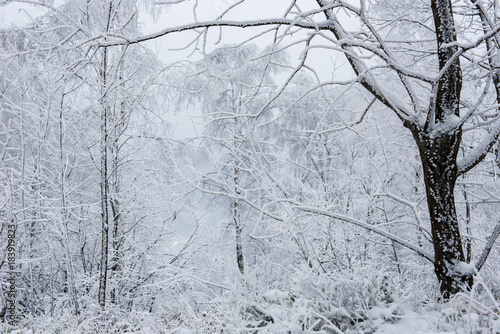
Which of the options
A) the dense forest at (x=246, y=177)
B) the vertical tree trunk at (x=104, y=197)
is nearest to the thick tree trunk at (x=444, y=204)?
the dense forest at (x=246, y=177)

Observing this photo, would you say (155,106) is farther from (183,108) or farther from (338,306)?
(338,306)

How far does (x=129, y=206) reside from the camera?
7195mm

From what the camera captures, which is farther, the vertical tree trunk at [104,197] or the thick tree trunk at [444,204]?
the vertical tree trunk at [104,197]

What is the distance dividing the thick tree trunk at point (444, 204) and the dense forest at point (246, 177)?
0.01 meters

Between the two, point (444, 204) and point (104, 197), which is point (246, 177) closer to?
point (104, 197)

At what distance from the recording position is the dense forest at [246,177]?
2.01 meters

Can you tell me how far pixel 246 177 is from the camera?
11.0 meters

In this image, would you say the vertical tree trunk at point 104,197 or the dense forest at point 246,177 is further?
the vertical tree trunk at point 104,197

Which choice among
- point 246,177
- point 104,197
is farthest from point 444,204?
point 246,177

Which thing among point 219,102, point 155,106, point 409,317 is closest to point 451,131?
point 409,317

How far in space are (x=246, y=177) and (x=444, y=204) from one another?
8941mm

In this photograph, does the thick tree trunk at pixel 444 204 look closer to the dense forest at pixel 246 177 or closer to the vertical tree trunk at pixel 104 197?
the dense forest at pixel 246 177

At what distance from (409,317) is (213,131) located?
9295 mm

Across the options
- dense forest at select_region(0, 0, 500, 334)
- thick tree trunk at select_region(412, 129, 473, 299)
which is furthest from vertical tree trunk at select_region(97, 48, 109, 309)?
thick tree trunk at select_region(412, 129, 473, 299)
